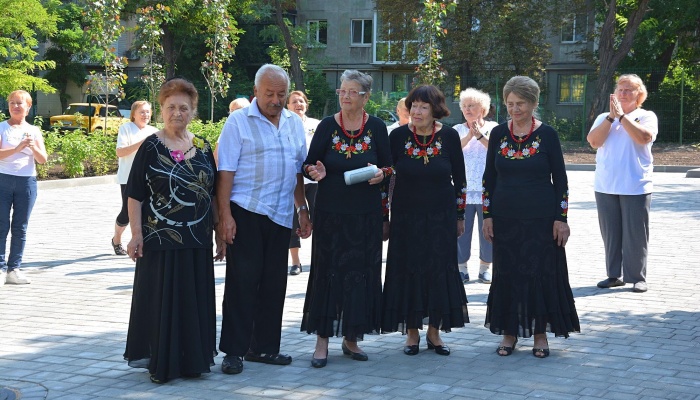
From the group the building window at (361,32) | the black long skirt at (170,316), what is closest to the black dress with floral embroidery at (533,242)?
the black long skirt at (170,316)

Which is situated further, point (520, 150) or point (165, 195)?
point (520, 150)

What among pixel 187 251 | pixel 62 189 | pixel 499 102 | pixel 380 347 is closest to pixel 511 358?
pixel 380 347

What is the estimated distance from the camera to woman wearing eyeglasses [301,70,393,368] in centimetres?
673

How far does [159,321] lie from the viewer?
6207 millimetres

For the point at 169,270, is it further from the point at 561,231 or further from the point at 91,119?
the point at 91,119

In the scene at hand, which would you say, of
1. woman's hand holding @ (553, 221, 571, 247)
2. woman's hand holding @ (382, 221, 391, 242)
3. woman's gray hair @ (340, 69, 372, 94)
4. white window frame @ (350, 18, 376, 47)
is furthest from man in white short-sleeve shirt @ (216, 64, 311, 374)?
white window frame @ (350, 18, 376, 47)

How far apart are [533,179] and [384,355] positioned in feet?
5.50

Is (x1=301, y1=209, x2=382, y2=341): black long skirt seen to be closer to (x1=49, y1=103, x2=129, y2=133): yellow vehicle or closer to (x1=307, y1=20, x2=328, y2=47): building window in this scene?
(x1=49, y1=103, x2=129, y2=133): yellow vehicle

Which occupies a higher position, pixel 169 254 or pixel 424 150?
pixel 424 150

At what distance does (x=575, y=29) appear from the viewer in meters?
48.4

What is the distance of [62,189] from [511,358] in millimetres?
15867

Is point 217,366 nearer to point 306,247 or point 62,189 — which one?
point 306,247

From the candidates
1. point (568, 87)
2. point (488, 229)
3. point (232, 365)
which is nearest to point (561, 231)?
point (488, 229)

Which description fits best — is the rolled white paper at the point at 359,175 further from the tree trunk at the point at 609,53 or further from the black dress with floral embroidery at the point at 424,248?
the tree trunk at the point at 609,53
